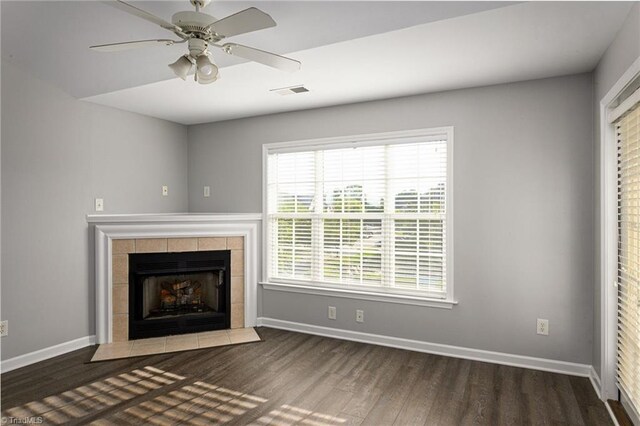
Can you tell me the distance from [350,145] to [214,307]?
2304 millimetres

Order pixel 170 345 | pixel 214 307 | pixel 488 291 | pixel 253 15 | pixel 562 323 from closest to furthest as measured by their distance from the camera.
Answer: pixel 253 15
pixel 562 323
pixel 488 291
pixel 170 345
pixel 214 307

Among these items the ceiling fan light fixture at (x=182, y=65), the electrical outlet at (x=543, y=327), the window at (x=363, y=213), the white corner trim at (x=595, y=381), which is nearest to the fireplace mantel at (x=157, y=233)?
the window at (x=363, y=213)

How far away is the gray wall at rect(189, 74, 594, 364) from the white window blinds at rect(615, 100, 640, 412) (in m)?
0.50

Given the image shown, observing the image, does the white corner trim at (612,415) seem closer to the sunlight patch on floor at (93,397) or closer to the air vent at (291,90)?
the sunlight patch on floor at (93,397)

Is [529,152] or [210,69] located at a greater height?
[210,69]

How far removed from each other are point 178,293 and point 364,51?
123 inches

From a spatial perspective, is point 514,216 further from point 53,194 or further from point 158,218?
point 53,194

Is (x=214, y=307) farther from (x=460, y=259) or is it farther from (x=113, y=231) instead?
(x=460, y=259)

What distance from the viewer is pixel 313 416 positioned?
7.86 ft

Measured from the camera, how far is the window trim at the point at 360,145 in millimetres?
3318

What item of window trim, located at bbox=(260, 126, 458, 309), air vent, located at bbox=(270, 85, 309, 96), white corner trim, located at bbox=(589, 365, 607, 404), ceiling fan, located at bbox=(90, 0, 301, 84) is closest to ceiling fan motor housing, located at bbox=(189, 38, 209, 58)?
ceiling fan, located at bbox=(90, 0, 301, 84)

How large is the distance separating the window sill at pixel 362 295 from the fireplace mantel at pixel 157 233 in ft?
1.11

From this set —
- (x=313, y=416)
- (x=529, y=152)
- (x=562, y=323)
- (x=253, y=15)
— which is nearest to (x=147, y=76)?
(x=253, y=15)

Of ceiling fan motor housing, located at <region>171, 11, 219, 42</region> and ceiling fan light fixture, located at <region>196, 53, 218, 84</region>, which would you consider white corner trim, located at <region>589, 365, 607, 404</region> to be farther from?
ceiling fan motor housing, located at <region>171, 11, 219, 42</region>
